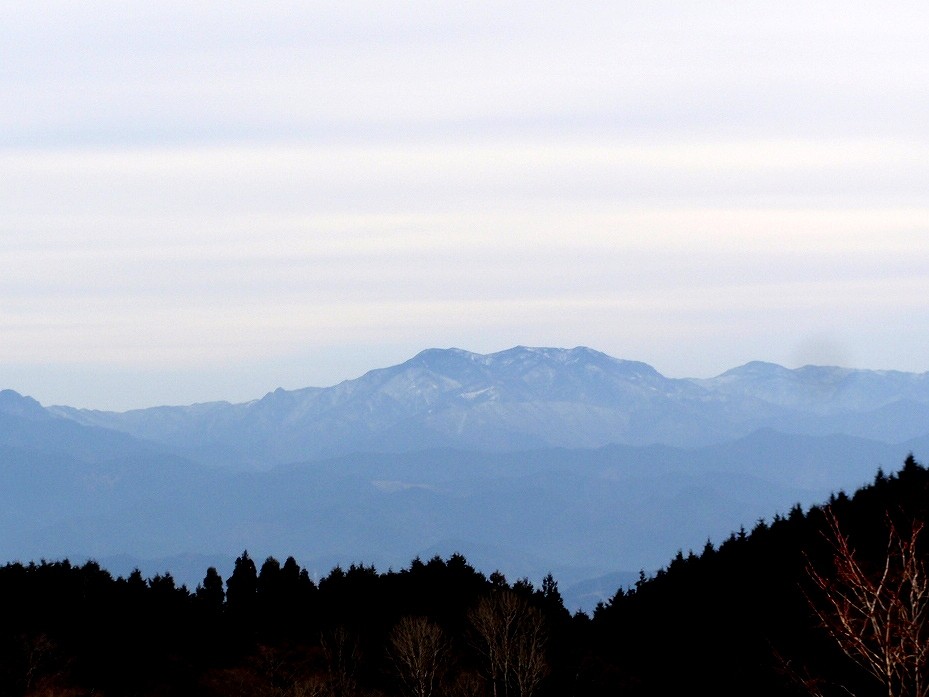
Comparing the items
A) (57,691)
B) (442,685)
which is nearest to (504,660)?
(442,685)

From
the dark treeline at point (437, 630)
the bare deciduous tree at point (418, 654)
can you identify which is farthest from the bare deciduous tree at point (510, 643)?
the bare deciduous tree at point (418, 654)

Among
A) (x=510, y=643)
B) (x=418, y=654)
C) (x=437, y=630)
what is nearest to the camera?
(x=418, y=654)

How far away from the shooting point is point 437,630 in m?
72.1

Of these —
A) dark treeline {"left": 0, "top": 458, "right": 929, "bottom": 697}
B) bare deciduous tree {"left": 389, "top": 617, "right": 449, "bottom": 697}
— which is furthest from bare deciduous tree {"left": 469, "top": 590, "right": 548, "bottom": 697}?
bare deciduous tree {"left": 389, "top": 617, "right": 449, "bottom": 697}

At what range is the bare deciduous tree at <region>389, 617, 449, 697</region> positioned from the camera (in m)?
68.2

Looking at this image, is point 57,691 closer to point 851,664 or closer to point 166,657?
point 166,657

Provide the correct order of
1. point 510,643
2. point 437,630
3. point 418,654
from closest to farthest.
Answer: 1. point 418,654
2. point 437,630
3. point 510,643

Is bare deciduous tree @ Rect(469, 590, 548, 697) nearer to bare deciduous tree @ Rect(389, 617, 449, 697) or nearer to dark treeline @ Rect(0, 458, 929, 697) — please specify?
dark treeline @ Rect(0, 458, 929, 697)

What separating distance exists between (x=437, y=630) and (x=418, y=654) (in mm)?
2858

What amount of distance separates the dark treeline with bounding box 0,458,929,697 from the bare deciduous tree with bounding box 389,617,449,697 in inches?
6.0

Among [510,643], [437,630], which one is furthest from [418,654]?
[510,643]

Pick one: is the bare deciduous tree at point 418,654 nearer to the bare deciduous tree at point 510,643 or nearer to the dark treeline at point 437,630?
the dark treeline at point 437,630

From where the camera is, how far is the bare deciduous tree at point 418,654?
2687 inches

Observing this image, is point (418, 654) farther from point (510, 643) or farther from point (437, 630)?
point (510, 643)
